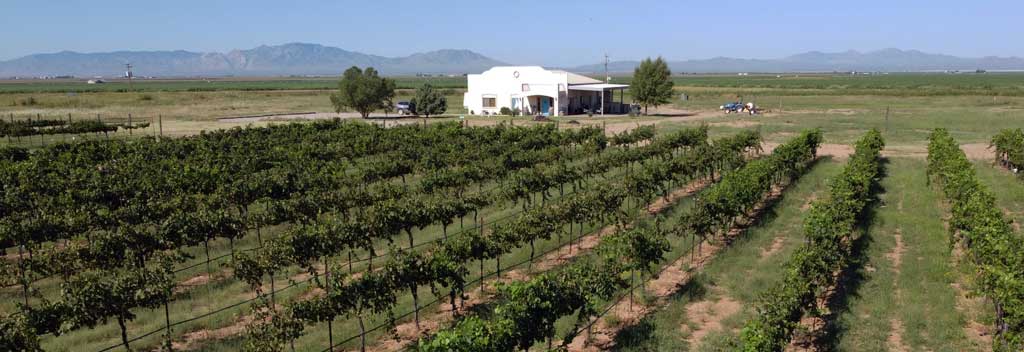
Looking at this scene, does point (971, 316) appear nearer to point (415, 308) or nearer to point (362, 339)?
point (415, 308)

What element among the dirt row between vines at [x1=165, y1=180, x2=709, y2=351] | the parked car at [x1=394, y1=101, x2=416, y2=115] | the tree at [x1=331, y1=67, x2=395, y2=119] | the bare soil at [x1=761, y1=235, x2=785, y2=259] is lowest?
the dirt row between vines at [x1=165, y1=180, x2=709, y2=351]

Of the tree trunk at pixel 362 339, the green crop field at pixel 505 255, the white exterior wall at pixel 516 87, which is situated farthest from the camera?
the white exterior wall at pixel 516 87

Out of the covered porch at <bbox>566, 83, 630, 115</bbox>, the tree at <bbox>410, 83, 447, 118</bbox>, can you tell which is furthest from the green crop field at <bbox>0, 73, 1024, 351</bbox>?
the covered porch at <bbox>566, 83, 630, 115</bbox>

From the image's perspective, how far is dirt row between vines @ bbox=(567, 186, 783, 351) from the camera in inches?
526

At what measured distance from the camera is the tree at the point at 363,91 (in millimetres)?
62250

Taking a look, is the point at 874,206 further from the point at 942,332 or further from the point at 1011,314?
the point at 1011,314

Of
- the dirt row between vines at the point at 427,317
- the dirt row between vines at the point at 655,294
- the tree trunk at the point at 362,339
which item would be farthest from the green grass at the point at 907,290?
the tree trunk at the point at 362,339

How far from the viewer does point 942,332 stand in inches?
527

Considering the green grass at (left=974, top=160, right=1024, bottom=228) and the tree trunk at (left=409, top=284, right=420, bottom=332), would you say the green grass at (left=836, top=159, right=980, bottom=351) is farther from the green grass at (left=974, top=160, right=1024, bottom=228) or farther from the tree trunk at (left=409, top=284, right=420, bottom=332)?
the tree trunk at (left=409, top=284, right=420, bottom=332)

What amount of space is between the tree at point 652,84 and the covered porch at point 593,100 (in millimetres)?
2555

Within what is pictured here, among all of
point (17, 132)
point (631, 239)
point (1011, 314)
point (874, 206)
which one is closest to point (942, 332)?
point (1011, 314)

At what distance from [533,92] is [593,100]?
8.63 metres

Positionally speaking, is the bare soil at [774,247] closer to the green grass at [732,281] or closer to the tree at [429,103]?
the green grass at [732,281]

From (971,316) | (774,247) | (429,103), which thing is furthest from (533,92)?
(971,316)
